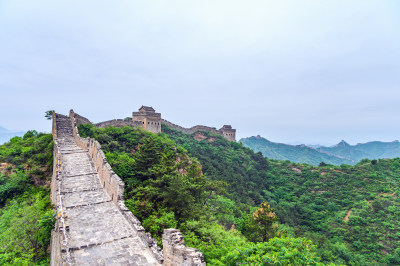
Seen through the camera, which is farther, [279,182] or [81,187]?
[279,182]

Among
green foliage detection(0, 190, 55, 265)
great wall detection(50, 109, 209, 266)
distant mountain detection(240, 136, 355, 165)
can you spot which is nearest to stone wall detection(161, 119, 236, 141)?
great wall detection(50, 109, 209, 266)

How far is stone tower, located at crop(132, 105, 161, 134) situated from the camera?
37.8 metres

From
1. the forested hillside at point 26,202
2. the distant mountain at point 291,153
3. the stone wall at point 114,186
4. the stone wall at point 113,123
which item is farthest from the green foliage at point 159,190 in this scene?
the distant mountain at point 291,153

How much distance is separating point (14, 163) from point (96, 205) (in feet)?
44.2

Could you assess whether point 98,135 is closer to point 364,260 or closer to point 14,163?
point 14,163

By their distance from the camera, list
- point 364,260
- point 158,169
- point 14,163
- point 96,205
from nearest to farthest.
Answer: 1. point 96,205
2. point 158,169
3. point 14,163
4. point 364,260

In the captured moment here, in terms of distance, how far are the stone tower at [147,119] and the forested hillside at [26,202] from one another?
14.9m

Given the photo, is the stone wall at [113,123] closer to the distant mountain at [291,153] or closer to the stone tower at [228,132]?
the stone tower at [228,132]

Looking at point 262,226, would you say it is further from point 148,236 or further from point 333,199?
point 333,199

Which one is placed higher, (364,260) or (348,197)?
(348,197)

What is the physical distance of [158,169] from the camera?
1401 cm

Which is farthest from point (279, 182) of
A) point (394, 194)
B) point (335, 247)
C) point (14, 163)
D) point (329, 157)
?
point (329, 157)

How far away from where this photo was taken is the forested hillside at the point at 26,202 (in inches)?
411

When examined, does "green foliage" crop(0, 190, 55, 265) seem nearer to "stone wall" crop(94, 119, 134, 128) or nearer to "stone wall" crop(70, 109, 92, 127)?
"stone wall" crop(70, 109, 92, 127)
